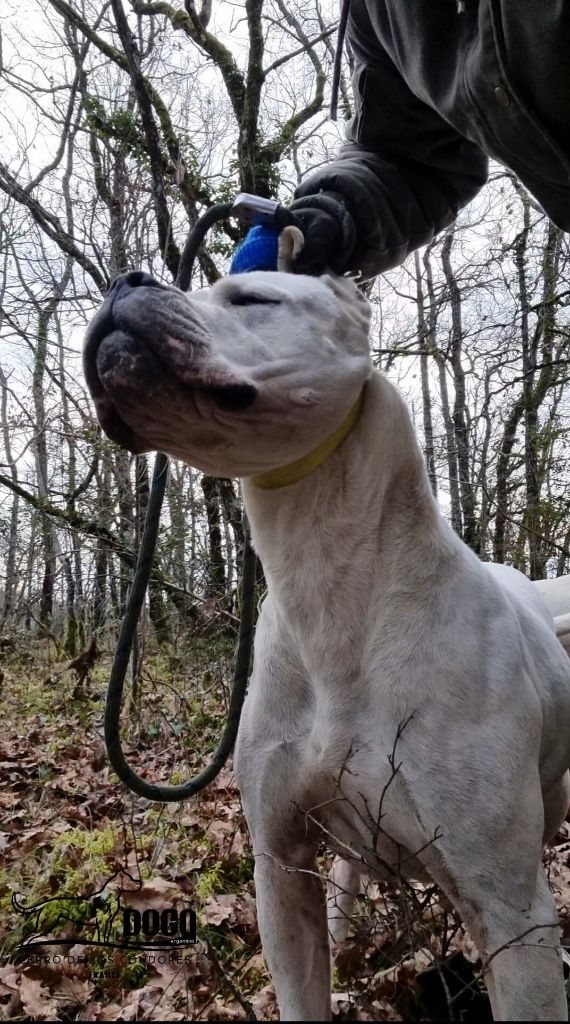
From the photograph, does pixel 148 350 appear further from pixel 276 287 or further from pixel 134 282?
pixel 276 287

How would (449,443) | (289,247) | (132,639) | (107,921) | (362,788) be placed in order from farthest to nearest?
1. (449,443)
2. (107,921)
3. (132,639)
4. (289,247)
5. (362,788)

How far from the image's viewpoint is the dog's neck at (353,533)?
1.84 meters

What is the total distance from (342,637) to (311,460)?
444 millimetres

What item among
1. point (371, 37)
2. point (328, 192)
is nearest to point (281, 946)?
point (328, 192)

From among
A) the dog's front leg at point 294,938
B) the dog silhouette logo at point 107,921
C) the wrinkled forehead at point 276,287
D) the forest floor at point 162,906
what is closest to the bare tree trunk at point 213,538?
the forest floor at point 162,906

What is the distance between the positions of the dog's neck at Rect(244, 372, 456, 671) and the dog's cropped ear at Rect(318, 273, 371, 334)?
0.52ft

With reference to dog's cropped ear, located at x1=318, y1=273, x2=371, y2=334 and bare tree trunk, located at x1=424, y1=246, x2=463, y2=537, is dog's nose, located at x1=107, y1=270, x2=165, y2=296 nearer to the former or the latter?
dog's cropped ear, located at x1=318, y1=273, x2=371, y2=334

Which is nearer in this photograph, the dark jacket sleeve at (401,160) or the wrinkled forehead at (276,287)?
the wrinkled forehead at (276,287)

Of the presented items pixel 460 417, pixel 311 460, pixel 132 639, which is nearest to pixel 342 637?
pixel 311 460

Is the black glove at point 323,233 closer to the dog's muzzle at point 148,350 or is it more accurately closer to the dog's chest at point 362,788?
the dog's muzzle at point 148,350

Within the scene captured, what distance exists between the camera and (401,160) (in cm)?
285

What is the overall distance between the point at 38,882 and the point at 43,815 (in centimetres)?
86

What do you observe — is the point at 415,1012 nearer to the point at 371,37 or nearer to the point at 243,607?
the point at 243,607

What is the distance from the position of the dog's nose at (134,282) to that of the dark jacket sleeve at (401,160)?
3.69ft
